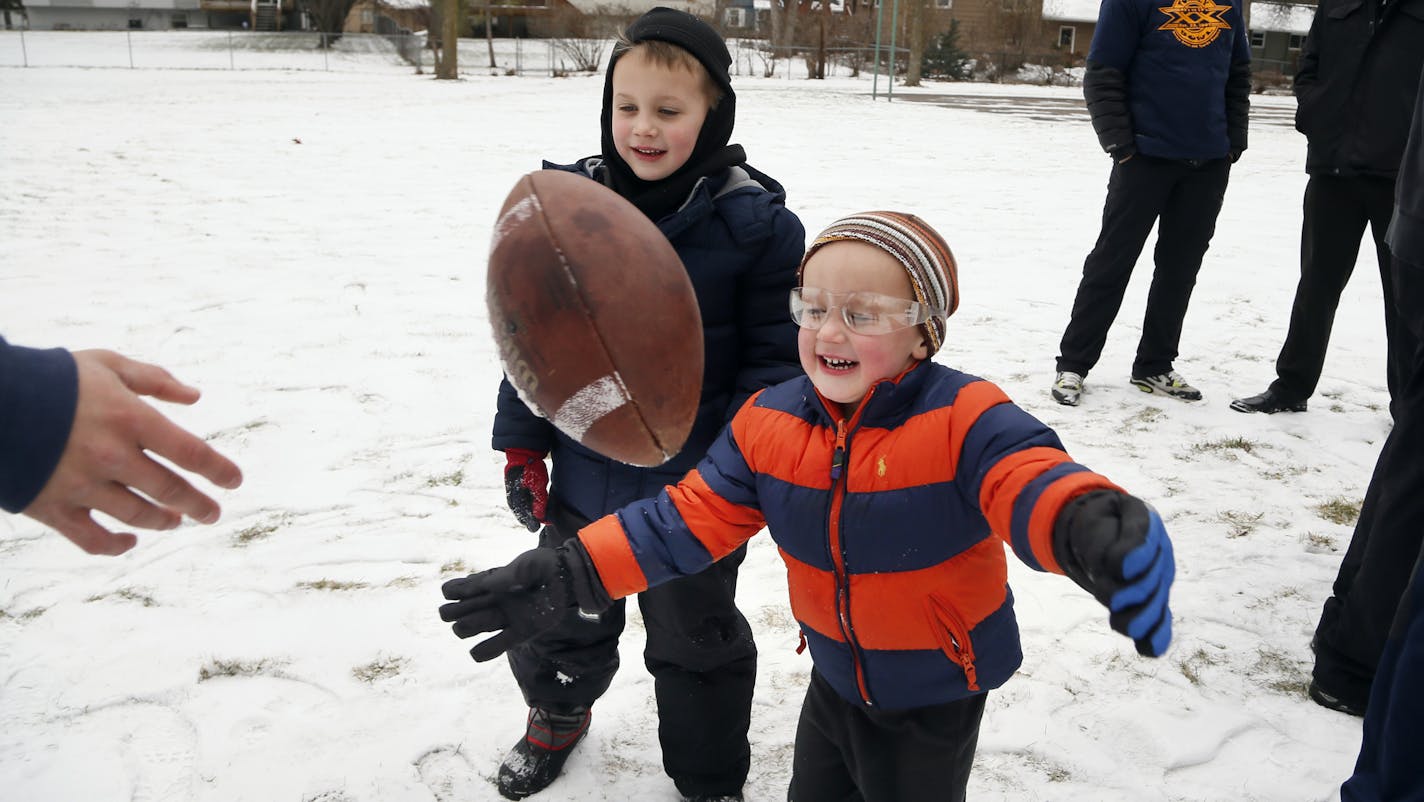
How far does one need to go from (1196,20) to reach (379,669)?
4.43 metres

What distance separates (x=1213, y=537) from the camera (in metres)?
3.71

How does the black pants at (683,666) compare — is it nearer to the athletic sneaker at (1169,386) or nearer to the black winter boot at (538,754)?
the black winter boot at (538,754)

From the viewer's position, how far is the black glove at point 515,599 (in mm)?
1781

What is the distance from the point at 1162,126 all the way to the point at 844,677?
12.5 feet

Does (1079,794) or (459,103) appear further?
(459,103)

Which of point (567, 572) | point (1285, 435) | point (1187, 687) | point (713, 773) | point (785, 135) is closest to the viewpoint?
point (567, 572)

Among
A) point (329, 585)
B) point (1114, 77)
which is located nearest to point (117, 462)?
point (329, 585)

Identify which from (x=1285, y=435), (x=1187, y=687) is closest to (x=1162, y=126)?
(x=1285, y=435)

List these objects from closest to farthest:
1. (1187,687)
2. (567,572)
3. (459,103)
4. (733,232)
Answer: (567,572), (733,232), (1187,687), (459,103)

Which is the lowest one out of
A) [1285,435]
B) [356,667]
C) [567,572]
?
[356,667]

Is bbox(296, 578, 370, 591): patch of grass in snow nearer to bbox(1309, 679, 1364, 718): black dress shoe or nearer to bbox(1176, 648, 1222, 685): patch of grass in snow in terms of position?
bbox(1176, 648, 1222, 685): patch of grass in snow

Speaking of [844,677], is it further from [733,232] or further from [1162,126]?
[1162,126]

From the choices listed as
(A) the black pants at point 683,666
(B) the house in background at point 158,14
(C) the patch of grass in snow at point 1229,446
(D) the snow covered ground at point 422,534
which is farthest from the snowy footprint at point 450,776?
(B) the house in background at point 158,14

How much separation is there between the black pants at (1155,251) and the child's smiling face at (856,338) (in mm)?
3517
